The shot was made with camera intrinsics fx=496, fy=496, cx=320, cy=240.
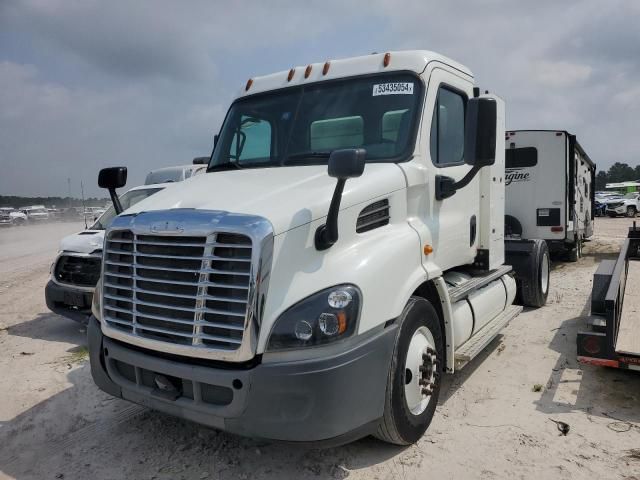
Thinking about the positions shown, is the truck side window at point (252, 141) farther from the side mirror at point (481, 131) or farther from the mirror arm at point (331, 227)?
the side mirror at point (481, 131)

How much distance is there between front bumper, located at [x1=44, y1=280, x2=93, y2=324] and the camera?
21.4 ft

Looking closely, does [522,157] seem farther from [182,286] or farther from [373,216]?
[182,286]

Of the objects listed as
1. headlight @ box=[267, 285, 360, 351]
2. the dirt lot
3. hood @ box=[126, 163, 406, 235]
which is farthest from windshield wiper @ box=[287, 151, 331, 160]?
the dirt lot

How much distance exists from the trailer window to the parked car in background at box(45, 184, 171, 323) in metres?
8.37

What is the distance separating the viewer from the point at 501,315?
19.1 ft

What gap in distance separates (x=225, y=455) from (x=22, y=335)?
5.12m

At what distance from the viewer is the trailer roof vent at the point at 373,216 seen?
3368 millimetres

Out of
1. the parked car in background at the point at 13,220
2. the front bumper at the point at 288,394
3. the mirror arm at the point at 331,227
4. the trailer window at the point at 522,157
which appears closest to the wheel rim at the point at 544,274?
the trailer window at the point at 522,157

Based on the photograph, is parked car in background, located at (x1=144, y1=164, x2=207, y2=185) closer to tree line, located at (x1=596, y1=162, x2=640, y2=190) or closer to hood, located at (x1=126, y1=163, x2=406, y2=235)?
hood, located at (x1=126, y1=163, x2=406, y2=235)

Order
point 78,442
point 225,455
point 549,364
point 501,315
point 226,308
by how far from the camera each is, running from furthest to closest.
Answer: point 501,315 → point 549,364 → point 78,442 → point 225,455 → point 226,308

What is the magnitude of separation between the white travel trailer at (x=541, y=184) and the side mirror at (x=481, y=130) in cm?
746

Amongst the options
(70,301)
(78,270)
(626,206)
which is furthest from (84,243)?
(626,206)

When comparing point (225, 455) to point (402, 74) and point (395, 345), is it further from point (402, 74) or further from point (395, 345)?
point (402, 74)

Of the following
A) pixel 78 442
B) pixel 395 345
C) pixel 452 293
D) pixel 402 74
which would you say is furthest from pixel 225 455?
pixel 402 74
